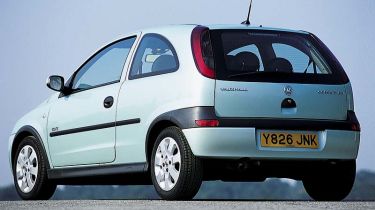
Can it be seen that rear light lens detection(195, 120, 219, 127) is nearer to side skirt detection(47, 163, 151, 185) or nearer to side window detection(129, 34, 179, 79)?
side window detection(129, 34, 179, 79)

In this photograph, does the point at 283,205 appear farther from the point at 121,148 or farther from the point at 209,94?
the point at 121,148

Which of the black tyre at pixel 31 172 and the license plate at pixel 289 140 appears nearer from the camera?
the license plate at pixel 289 140

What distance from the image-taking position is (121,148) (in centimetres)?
1048

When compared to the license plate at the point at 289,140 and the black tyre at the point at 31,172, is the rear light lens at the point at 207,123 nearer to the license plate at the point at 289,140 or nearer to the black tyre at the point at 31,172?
the license plate at the point at 289,140

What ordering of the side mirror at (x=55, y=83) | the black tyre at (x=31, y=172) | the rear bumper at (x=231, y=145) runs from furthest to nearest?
the black tyre at (x=31, y=172)
the side mirror at (x=55, y=83)
the rear bumper at (x=231, y=145)

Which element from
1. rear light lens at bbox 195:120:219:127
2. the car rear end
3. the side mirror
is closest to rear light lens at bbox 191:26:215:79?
the car rear end

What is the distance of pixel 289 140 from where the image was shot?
965 cm

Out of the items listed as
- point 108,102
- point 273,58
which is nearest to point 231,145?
point 273,58

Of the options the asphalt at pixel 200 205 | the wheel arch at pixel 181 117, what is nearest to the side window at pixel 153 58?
the wheel arch at pixel 181 117

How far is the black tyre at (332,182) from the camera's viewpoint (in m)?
10.2

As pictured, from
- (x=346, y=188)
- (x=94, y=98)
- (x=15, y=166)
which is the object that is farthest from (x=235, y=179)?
(x=15, y=166)

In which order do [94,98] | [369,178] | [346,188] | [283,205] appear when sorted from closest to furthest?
[283,205] → [346,188] → [94,98] → [369,178]

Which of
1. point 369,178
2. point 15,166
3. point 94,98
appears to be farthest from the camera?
point 369,178

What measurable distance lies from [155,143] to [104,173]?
3.31 feet
